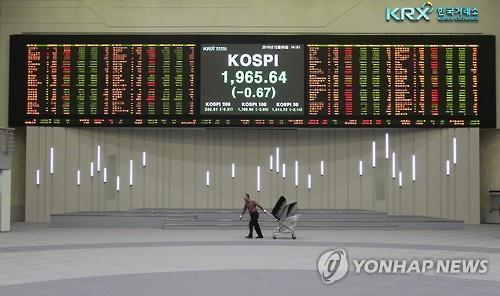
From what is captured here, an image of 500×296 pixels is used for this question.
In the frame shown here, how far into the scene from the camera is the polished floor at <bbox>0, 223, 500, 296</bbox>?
39.5 feet

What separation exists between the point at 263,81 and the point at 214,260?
12413 mm

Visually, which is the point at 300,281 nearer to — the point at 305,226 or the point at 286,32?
the point at 305,226

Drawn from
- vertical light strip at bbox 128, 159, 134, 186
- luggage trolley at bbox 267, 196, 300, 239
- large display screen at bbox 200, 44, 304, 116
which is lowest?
luggage trolley at bbox 267, 196, 300, 239

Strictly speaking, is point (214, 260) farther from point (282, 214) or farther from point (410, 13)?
point (410, 13)

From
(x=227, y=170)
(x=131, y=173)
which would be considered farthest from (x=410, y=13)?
(x=131, y=173)

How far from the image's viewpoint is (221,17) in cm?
2983

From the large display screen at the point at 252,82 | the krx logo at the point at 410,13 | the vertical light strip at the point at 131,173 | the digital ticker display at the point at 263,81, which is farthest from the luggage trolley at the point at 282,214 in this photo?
the krx logo at the point at 410,13

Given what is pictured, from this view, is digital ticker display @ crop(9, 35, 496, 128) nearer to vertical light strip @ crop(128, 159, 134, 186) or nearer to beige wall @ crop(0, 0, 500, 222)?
beige wall @ crop(0, 0, 500, 222)

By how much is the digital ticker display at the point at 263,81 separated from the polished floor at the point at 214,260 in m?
4.70

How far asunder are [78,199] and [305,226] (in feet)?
32.7

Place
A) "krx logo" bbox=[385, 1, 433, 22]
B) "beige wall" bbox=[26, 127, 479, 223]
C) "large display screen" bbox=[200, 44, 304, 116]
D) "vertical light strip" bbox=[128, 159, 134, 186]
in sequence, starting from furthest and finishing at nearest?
"vertical light strip" bbox=[128, 159, 134, 186] < "krx logo" bbox=[385, 1, 433, 22] < "beige wall" bbox=[26, 127, 479, 223] < "large display screen" bbox=[200, 44, 304, 116]

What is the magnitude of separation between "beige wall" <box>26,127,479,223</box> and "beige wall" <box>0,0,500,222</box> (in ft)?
6.31

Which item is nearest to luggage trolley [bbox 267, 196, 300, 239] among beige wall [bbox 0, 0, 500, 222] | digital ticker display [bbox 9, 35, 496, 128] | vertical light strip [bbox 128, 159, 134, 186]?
digital ticker display [bbox 9, 35, 496, 128]

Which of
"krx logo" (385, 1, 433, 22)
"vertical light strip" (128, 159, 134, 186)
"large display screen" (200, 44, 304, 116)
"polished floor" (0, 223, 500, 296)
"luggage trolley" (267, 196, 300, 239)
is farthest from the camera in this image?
"vertical light strip" (128, 159, 134, 186)
